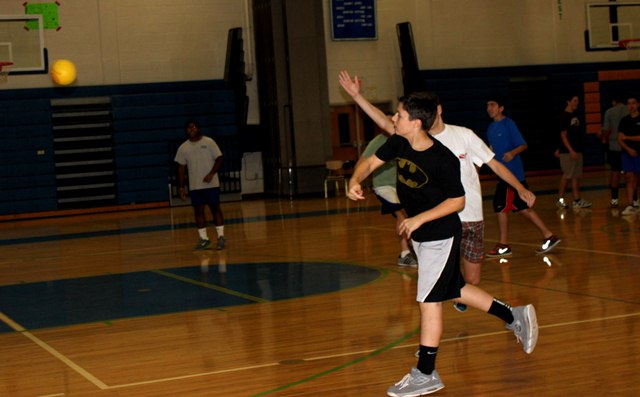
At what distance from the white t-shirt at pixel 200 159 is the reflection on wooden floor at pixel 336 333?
3.27 feet

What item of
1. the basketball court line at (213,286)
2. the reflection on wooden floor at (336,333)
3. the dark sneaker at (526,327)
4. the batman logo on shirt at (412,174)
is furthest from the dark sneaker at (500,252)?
the batman logo on shirt at (412,174)

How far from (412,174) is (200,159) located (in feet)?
26.9

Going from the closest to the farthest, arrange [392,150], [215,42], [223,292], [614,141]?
[392,150] < [223,292] < [614,141] < [215,42]

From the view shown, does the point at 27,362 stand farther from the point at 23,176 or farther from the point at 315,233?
the point at 23,176

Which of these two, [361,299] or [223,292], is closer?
[361,299]

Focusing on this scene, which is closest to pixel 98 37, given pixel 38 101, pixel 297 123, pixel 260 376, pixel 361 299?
pixel 38 101

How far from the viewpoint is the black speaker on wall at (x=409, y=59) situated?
24.5 meters

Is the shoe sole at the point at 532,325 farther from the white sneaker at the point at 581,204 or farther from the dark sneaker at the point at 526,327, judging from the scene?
the white sneaker at the point at 581,204

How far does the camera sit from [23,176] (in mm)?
22266

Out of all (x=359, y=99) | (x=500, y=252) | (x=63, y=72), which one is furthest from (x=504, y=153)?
(x=63, y=72)

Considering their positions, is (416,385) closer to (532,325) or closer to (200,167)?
(532,325)

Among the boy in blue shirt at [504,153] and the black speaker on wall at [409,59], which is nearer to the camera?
the boy in blue shirt at [504,153]

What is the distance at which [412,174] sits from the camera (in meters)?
5.78

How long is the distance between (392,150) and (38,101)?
1766 cm
